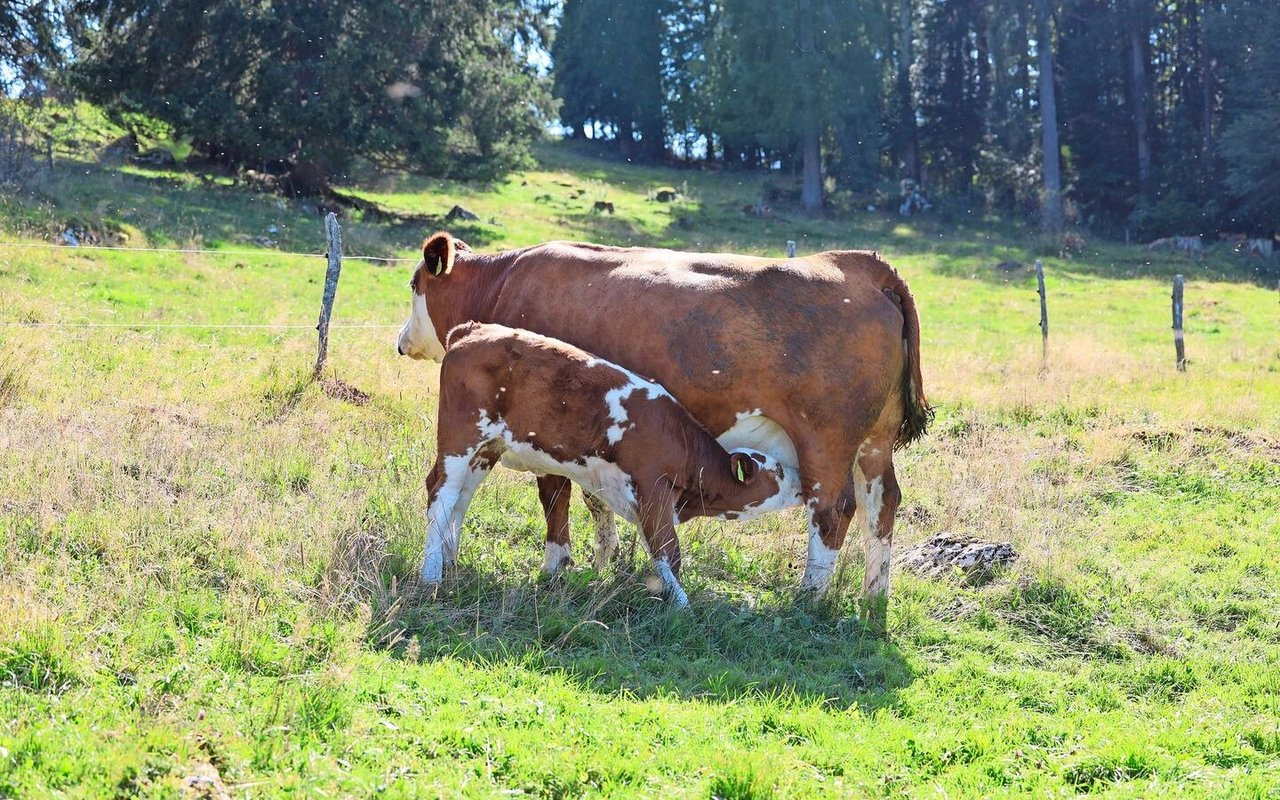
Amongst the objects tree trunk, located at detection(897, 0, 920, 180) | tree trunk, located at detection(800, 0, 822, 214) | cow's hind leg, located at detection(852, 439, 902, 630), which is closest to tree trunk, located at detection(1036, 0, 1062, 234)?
tree trunk, located at detection(897, 0, 920, 180)

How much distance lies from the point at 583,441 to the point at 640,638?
136 centimetres

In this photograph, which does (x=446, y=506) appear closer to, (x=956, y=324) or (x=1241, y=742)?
(x=1241, y=742)

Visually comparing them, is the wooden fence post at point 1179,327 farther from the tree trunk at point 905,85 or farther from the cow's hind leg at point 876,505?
the tree trunk at point 905,85

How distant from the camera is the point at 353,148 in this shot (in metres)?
31.1

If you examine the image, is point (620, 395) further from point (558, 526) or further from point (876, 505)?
point (876, 505)

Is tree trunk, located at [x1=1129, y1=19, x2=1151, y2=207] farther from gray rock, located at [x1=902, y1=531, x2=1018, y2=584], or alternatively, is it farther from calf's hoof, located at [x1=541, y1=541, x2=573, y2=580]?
calf's hoof, located at [x1=541, y1=541, x2=573, y2=580]

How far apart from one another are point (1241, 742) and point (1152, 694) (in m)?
0.82

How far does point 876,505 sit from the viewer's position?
853cm

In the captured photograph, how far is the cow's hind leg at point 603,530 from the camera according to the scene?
8492 millimetres

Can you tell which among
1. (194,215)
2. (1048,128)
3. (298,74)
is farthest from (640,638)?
(1048,128)

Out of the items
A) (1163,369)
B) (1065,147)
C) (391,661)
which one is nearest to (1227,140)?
(1065,147)

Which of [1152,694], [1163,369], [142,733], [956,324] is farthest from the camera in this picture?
[956,324]

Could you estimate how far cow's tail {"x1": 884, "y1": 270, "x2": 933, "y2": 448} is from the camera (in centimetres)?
848

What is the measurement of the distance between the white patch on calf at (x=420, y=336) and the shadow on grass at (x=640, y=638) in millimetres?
2705
